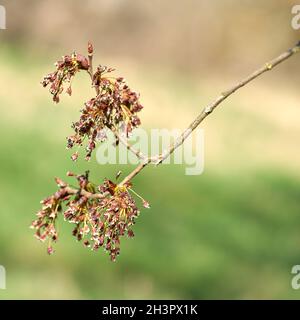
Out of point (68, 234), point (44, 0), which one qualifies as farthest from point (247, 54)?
point (68, 234)

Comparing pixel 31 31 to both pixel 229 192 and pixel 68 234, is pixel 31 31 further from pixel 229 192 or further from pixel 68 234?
pixel 68 234

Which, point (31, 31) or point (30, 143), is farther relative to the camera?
point (31, 31)

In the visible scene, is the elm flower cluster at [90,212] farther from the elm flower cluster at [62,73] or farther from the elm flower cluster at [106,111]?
the elm flower cluster at [62,73]

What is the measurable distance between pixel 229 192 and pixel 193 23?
6277 mm

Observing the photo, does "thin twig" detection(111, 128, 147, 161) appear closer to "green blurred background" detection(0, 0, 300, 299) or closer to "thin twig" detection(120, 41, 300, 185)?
"thin twig" detection(120, 41, 300, 185)

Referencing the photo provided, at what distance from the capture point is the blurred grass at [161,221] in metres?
9.46

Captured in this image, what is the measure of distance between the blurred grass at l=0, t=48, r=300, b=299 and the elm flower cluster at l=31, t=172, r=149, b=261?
5.80m

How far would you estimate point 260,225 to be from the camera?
1331 centimetres

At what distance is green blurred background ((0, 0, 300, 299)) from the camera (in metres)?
9.84

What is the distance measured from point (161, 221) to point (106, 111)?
982 cm

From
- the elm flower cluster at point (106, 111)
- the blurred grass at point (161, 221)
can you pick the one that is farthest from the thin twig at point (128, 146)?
the blurred grass at point (161, 221)

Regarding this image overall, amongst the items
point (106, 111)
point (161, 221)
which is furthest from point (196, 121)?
point (161, 221)

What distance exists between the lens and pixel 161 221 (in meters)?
12.4

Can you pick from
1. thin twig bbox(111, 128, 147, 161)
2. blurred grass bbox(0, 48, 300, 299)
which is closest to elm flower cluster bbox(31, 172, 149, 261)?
thin twig bbox(111, 128, 147, 161)
